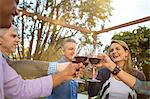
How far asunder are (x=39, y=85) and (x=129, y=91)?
0.99 metres

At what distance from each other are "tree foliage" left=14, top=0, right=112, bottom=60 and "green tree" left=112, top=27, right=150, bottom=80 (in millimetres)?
250

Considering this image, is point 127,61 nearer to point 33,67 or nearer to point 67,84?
point 67,84

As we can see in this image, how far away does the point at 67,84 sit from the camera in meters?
1.97

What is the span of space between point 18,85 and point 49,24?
1.23 m

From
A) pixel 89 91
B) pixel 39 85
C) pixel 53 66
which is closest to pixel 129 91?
pixel 89 91

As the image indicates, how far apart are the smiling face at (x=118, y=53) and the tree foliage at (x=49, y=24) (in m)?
0.30

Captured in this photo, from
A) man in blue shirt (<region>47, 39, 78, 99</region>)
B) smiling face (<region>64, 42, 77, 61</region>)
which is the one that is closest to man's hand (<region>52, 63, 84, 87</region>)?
man in blue shirt (<region>47, 39, 78, 99</region>)

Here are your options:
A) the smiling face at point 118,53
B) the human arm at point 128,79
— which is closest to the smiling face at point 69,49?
the smiling face at point 118,53

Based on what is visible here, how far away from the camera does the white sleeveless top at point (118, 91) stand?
1.90 metres

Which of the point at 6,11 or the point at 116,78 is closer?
the point at 6,11

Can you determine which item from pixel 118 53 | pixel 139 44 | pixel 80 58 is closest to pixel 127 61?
pixel 118 53

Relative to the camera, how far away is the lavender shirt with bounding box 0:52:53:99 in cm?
95

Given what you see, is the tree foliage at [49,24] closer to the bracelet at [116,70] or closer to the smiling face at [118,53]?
the smiling face at [118,53]

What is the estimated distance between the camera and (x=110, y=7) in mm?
2297
